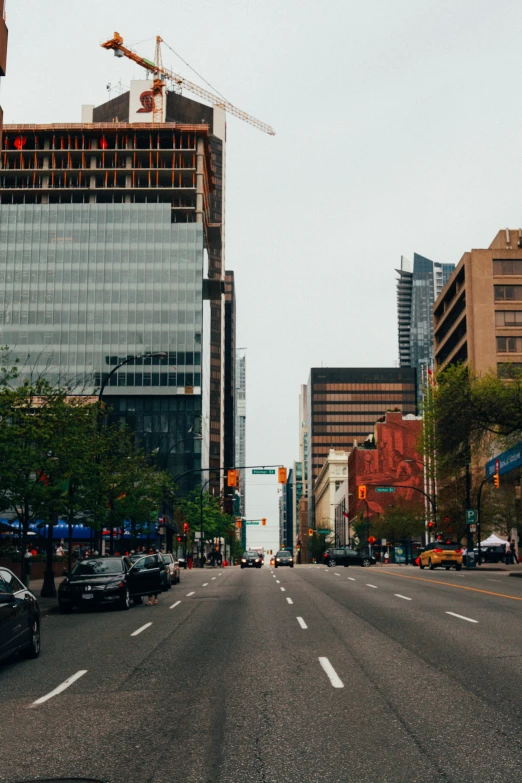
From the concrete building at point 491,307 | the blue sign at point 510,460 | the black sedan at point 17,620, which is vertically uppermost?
the concrete building at point 491,307

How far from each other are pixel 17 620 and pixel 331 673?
4.79 metres

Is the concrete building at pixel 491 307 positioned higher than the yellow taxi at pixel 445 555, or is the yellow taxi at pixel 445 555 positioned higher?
the concrete building at pixel 491 307

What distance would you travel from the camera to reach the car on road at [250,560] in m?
73.4

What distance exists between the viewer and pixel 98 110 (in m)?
176

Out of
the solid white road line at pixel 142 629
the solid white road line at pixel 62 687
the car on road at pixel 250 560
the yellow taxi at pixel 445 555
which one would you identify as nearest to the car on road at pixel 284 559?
the car on road at pixel 250 560

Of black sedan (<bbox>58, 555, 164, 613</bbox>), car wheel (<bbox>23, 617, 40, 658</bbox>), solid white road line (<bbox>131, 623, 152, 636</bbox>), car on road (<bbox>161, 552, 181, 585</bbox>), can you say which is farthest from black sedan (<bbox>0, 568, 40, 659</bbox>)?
car on road (<bbox>161, 552, 181, 585</bbox>)

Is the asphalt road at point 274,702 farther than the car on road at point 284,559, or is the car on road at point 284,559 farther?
the car on road at point 284,559

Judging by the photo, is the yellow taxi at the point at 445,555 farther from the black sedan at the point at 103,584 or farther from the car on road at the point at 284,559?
the black sedan at the point at 103,584

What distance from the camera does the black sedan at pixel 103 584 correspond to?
77.1ft

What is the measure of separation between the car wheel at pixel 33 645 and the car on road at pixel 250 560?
2358 inches

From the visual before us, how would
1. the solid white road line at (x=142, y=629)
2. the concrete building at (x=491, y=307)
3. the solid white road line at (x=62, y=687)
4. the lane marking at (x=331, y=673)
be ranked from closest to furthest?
the solid white road line at (x=62, y=687)
the lane marking at (x=331, y=673)
the solid white road line at (x=142, y=629)
the concrete building at (x=491, y=307)

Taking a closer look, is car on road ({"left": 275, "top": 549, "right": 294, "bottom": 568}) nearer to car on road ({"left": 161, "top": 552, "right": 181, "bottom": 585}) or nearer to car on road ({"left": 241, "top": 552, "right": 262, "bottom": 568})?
car on road ({"left": 241, "top": 552, "right": 262, "bottom": 568})

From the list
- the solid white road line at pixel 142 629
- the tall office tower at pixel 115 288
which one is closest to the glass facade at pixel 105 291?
the tall office tower at pixel 115 288

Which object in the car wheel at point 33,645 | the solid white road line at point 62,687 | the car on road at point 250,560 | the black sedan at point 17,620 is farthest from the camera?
the car on road at point 250,560
